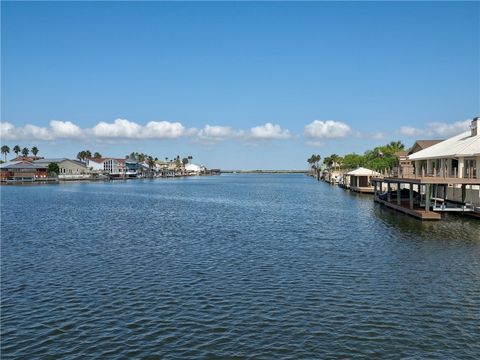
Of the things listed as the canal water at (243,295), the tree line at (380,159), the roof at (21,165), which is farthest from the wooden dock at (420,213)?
the roof at (21,165)

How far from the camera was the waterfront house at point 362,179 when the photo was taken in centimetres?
9706

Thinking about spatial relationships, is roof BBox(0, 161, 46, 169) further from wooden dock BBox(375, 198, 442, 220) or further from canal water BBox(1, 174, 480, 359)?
wooden dock BBox(375, 198, 442, 220)

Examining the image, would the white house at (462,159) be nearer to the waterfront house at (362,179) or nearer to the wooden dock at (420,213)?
the wooden dock at (420,213)

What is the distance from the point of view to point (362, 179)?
104250mm

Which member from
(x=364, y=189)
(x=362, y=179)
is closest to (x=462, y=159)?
(x=364, y=189)

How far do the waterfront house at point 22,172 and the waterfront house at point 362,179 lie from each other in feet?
434

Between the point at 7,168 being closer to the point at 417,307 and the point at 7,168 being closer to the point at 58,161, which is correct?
the point at 58,161

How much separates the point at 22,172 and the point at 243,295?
183805 mm

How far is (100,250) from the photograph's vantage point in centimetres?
3111

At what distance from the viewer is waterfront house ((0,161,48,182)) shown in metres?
176

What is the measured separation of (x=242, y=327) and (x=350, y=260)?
1280 cm

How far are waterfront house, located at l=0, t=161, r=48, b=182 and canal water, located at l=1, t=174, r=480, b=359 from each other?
156476 mm

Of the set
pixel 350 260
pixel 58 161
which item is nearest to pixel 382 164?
pixel 350 260

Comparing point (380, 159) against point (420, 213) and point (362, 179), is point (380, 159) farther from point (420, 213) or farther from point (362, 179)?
point (420, 213)
